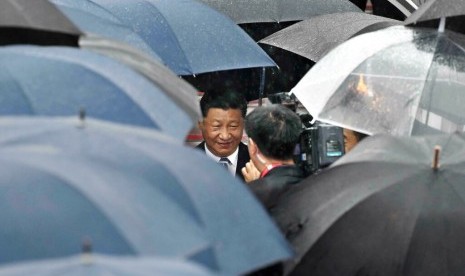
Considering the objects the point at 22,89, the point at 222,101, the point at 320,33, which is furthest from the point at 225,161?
the point at 22,89

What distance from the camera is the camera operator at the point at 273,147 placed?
6699 mm

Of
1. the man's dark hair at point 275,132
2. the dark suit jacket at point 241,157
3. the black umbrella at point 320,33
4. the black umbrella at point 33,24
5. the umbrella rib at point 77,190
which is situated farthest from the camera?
the black umbrella at point 320,33

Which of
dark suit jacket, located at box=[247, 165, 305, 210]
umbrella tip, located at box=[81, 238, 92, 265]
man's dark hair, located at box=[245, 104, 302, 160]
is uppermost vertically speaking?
umbrella tip, located at box=[81, 238, 92, 265]

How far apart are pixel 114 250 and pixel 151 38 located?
4.81m

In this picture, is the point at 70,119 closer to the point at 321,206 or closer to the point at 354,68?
the point at 321,206

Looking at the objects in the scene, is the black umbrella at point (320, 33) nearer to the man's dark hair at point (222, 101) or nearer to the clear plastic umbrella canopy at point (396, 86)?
the man's dark hair at point (222, 101)

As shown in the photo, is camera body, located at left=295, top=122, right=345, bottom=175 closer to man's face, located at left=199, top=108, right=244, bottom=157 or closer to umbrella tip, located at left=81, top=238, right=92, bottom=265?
man's face, located at left=199, top=108, right=244, bottom=157

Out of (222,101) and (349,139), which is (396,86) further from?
(222,101)

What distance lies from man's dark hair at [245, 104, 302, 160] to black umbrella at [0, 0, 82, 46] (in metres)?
1.06

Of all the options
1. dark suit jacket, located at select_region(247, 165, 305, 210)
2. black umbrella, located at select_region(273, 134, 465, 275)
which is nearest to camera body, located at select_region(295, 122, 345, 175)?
dark suit jacket, located at select_region(247, 165, 305, 210)

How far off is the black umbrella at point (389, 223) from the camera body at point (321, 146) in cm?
176

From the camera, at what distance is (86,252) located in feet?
12.6

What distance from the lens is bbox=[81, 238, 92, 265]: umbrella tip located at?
150 inches

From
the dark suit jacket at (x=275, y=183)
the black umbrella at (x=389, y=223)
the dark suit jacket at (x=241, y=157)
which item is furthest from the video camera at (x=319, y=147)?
the black umbrella at (x=389, y=223)
